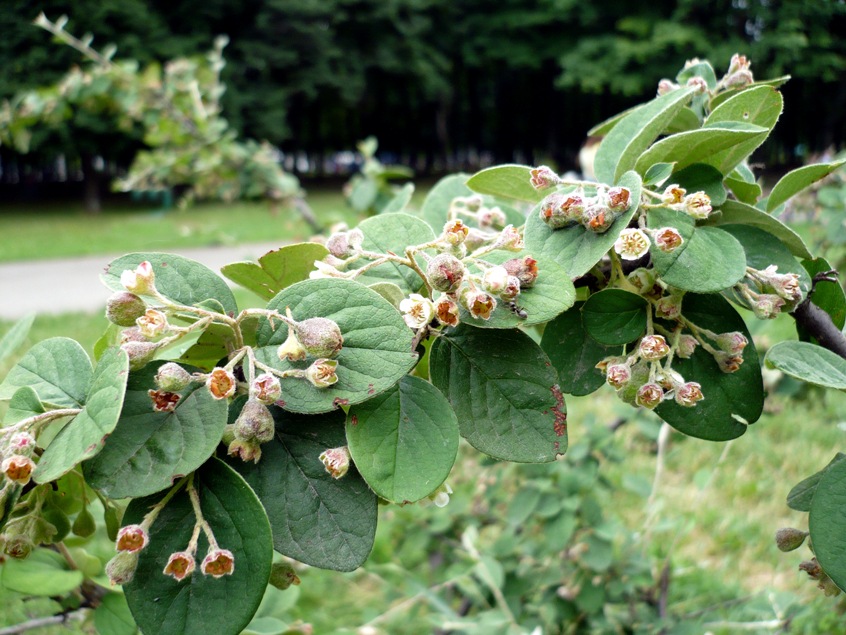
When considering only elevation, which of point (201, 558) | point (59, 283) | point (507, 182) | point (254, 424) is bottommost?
point (59, 283)

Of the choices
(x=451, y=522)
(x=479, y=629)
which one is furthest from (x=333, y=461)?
(x=451, y=522)

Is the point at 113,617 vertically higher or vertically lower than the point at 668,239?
lower

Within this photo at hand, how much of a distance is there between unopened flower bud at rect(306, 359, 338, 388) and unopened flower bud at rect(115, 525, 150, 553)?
0.15 metres

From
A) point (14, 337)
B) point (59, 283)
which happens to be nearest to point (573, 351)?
point (14, 337)

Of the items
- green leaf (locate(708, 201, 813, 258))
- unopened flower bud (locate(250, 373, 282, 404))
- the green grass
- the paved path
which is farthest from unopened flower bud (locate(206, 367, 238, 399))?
the green grass

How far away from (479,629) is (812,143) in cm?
1097

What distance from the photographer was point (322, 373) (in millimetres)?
459

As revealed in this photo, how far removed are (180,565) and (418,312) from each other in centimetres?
24

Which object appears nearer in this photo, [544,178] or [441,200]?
[544,178]

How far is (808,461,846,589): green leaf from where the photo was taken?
0.50 meters

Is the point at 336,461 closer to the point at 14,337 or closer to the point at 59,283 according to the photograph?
the point at 14,337

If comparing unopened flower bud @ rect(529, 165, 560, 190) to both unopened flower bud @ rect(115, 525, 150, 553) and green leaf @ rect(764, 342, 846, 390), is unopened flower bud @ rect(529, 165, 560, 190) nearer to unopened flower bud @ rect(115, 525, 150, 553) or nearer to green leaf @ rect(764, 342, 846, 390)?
green leaf @ rect(764, 342, 846, 390)

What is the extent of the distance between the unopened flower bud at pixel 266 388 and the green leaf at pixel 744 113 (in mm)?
437

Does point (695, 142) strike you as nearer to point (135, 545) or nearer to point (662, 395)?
point (662, 395)
